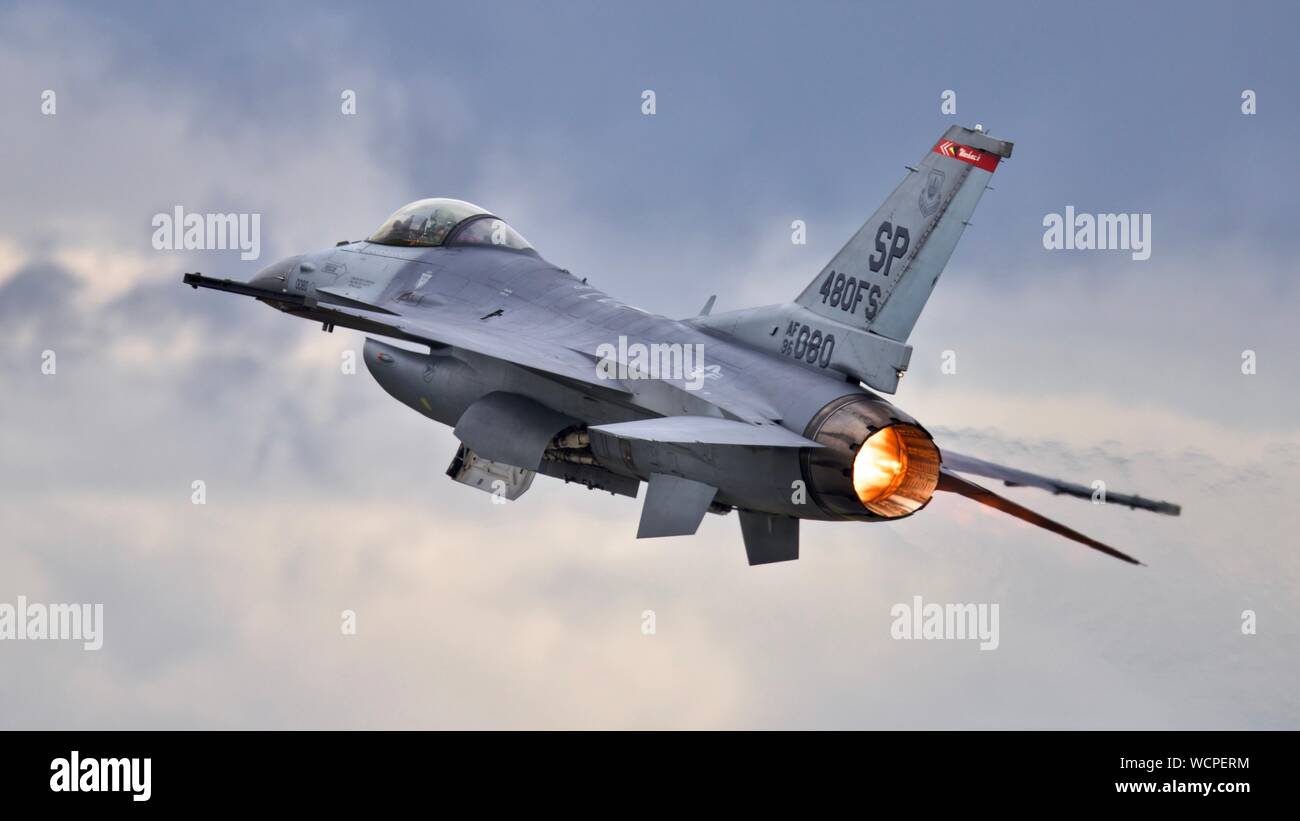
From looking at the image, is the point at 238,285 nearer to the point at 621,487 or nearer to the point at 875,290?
the point at 621,487

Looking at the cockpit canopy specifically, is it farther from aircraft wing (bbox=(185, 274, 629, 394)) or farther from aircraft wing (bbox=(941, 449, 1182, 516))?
aircraft wing (bbox=(941, 449, 1182, 516))

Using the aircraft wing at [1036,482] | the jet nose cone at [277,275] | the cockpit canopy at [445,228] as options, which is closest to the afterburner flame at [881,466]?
the aircraft wing at [1036,482]

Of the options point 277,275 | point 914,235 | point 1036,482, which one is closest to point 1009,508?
point 1036,482

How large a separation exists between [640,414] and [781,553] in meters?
2.36

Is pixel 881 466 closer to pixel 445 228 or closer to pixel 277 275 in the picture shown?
pixel 445 228

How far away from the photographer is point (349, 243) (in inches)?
1077

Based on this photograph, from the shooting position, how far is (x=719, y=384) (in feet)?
69.5

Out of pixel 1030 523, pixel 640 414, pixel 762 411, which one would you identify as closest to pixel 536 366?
pixel 640 414

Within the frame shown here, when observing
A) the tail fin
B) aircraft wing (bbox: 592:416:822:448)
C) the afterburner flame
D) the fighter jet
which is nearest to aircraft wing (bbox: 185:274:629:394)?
the fighter jet

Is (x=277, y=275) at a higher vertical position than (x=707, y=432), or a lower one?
higher

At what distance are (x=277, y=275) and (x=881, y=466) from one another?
10.7 meters

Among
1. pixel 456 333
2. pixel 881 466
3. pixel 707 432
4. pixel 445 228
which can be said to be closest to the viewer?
pixel 707 432

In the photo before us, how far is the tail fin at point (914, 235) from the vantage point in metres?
20.8

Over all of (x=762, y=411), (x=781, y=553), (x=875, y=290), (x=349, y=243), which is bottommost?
(x=781, y=553)
